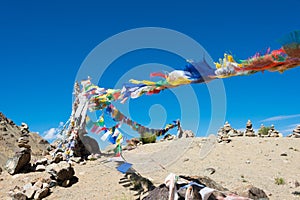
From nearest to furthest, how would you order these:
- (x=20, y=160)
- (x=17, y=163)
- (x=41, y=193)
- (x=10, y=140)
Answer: (x=41, y=193)
(x=17, y=163)
(x=20, y=160)
(x=10, y=140)

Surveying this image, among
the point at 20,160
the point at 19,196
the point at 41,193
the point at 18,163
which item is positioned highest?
the point at 20,160

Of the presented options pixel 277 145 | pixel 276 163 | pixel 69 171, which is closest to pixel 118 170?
pixel 69 171

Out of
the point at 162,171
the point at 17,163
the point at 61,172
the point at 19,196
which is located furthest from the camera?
the point at 17,163

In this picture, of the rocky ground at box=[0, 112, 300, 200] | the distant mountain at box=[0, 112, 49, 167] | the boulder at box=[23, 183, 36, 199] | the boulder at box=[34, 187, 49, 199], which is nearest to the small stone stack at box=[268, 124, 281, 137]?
the rocky ground at box=[0, 112, 300, 200]

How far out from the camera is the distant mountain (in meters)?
24.5

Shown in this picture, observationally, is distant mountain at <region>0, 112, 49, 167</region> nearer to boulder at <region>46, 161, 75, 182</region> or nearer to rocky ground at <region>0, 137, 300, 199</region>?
rocky ground at <region>0, 137, 300, 199</region>

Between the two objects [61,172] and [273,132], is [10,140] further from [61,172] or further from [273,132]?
[273,132]

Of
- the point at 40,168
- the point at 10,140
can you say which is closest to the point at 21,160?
the point at 40,168

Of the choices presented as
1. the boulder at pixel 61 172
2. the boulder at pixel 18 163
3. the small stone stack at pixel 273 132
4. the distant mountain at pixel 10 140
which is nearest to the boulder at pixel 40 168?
the boulder at pixel 18 163

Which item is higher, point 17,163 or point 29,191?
point 17,163

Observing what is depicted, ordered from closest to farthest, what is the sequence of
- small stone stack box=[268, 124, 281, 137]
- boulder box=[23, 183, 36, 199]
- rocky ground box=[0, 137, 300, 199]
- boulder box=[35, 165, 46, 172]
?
boulder box=[23, 183, 36, 199] → rocky ground box=[0, 137, 300, 199] → boulder box=[35, 165, 46, 172] → small stone stack box=[268, 124, 281, 137]

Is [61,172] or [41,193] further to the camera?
[61,172]

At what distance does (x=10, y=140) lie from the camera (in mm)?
27438

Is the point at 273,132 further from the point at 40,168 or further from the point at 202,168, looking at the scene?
the point at 40,168
